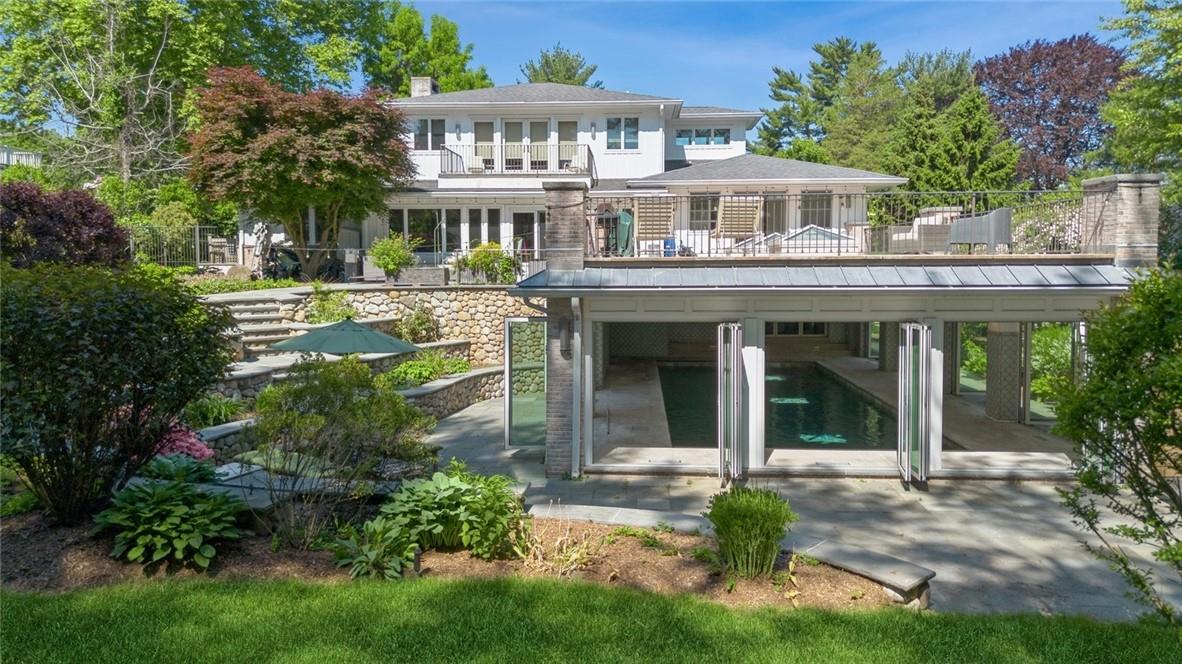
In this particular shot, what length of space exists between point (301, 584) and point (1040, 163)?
47.7m

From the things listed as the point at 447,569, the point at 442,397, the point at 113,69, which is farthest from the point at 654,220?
the point at 113,69

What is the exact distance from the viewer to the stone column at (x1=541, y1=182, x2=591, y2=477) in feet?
36.6

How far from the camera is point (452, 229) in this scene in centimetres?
2733

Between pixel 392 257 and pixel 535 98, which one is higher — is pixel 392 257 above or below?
below

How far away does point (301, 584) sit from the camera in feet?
19.1

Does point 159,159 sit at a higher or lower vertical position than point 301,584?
higher

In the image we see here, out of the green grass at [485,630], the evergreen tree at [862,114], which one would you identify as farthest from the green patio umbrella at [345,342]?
the evergreen tree at [862,114]

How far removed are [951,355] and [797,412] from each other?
143 inches

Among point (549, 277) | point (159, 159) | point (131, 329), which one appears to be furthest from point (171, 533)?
point (159, 159)

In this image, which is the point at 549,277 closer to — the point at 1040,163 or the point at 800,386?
the point at 800,386

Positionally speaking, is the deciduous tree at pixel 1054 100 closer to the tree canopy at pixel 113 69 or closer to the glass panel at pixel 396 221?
the glass panel at pixel 396 221

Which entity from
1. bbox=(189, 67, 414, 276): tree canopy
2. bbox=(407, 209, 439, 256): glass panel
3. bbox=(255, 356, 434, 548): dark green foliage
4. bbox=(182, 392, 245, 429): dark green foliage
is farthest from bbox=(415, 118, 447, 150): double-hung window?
bbox=(255, 356, 434, 548): dark green foliage

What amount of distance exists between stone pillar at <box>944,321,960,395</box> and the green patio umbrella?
37.0ft

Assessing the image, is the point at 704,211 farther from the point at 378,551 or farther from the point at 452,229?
the point at 378,551
